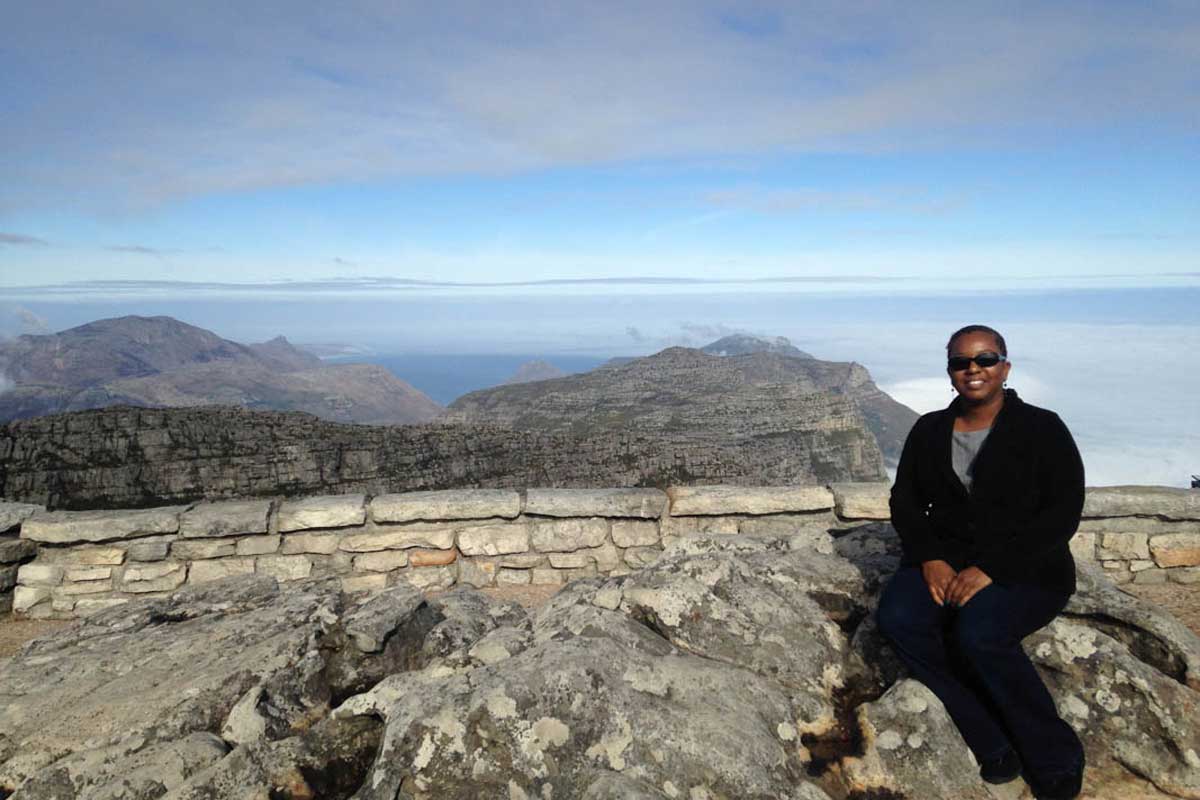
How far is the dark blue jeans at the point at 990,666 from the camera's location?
9.71 ft

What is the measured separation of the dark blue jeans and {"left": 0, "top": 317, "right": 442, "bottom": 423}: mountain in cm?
5285

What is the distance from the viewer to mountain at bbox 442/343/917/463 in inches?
695

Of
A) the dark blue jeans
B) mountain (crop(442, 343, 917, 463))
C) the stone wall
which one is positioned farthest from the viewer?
mountain (crop(442, 343, 917, 463))

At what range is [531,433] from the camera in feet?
34.1

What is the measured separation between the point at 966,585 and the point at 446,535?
500cm

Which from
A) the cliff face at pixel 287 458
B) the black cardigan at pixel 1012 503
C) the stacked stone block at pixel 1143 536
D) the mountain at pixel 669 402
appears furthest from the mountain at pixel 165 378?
the black cardigan at pixel 1012 503

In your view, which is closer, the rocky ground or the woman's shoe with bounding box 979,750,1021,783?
the woman's shoe with bounding box 979,750,1021,783

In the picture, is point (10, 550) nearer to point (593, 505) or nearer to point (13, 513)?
point (13, 513)

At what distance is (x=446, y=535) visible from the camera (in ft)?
23.3

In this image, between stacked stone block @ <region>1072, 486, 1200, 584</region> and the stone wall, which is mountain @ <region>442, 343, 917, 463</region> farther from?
stacked stone block @ <region>1072, 486, 1200, 584</region>

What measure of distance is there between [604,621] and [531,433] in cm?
704

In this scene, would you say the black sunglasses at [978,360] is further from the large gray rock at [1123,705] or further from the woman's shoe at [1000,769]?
the woman's shoe at [1000,769]

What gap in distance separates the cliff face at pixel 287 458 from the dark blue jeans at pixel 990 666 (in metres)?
4.65

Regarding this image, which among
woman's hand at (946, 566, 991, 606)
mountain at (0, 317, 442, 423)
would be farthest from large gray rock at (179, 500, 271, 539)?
mountain at (0, 317, 442, 423)
